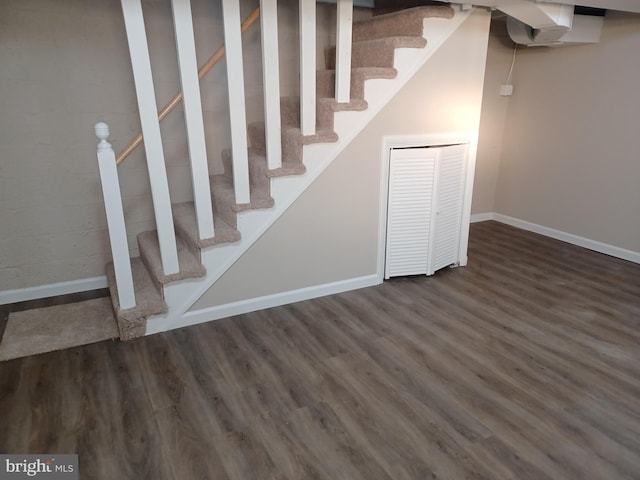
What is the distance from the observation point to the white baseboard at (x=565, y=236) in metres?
4.05

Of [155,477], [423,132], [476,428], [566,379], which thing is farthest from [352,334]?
[423,132]

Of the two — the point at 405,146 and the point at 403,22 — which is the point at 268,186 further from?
the point at 403,22

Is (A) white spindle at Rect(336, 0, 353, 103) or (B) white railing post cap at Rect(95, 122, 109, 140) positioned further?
(A) white spindle at Rect(336, 0, 353, 103)

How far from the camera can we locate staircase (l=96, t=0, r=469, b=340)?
2.73 metres

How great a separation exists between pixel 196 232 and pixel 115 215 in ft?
1.77

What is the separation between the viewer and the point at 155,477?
1739 millimetres

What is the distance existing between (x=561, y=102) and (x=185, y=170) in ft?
12.3

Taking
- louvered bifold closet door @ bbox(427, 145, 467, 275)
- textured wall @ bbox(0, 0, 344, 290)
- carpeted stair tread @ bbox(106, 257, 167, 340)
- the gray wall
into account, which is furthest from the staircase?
the gray wall

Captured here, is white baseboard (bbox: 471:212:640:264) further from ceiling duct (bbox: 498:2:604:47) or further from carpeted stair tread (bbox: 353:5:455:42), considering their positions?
carpeted stair tread (bbox: 353:5:455:42)

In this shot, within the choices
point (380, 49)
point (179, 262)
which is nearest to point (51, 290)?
point (179, 262)

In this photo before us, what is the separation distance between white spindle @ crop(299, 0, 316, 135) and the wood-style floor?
4.29 feet

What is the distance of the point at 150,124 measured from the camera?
2.37m

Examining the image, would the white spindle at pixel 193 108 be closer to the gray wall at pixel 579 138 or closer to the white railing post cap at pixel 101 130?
the white railing post cap at pixel 101 130

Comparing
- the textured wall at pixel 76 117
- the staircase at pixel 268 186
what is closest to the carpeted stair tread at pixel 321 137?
the staircase at pixel 268 186
